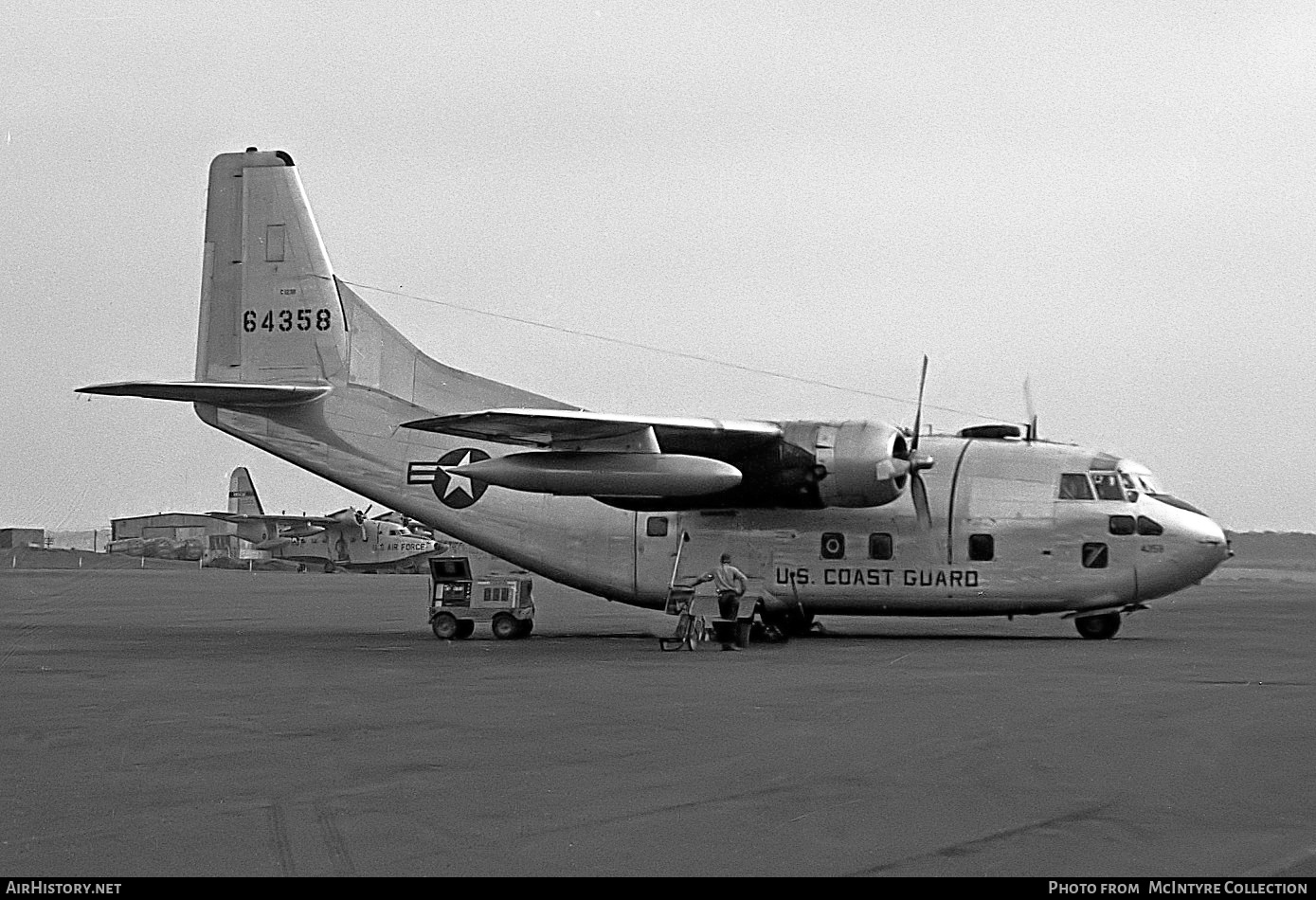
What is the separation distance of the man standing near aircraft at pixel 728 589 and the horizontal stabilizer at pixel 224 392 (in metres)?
8.09

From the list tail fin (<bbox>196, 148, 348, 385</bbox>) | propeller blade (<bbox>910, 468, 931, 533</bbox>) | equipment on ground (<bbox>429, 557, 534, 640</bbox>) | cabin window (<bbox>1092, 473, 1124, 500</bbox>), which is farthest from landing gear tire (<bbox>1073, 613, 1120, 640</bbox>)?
tail fin (<bbox>196, 148, 348, 385</bbox>)

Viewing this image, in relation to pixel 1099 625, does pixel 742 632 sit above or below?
below

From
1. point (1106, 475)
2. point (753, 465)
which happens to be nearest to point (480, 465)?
point (753, 465)

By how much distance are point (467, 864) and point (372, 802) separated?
1.63 m

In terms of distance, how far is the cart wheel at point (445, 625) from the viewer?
2194cm

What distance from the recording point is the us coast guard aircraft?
21.3 m

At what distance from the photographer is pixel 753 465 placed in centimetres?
2192

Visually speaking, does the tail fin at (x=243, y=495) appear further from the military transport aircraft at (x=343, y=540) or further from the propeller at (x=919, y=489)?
the propeller at (x=919, y=489)

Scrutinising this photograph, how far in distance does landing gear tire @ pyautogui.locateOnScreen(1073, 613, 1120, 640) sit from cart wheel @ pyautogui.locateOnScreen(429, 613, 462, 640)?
1000 centimetres

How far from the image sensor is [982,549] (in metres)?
22.1

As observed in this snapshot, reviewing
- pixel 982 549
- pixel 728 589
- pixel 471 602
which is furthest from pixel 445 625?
pixel 982 549

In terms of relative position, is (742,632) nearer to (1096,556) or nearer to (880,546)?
(880,546)

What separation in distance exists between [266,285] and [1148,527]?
15.5 metres
